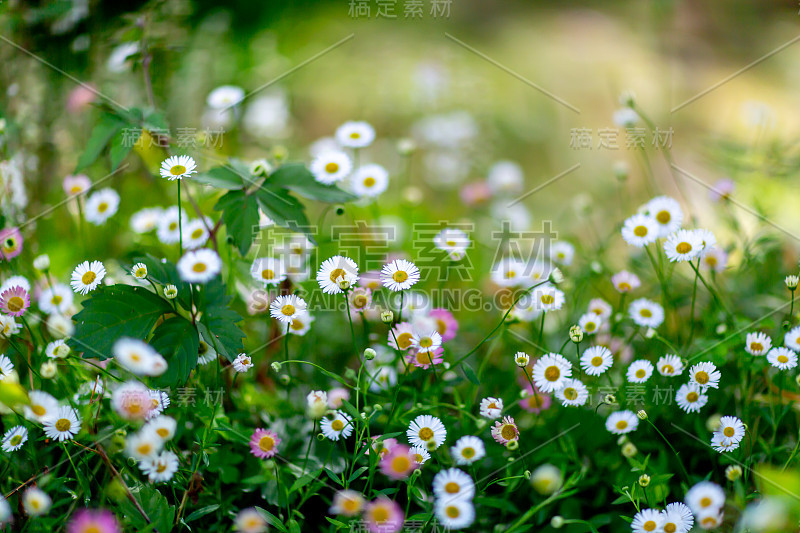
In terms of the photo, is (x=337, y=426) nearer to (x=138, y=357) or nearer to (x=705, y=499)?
(x=138, y=357)

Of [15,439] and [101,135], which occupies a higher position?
[101,135]

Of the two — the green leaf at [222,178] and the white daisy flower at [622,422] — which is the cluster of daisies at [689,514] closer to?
the white daisy flower at [622,422]

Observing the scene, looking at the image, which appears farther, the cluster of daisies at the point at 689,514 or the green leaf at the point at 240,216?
the green leaf at the point at 240,216

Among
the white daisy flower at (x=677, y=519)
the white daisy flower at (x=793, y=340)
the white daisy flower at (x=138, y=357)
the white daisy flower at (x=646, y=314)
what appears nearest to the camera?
the white daisy flower at (x=138, y=357)

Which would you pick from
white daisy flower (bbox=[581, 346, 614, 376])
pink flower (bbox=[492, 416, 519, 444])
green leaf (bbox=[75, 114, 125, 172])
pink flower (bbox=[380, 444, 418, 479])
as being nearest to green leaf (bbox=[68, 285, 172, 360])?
green leaf (bbox=[75, 114, 125, 172])

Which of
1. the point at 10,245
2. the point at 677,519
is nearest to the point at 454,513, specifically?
the point at 677,519

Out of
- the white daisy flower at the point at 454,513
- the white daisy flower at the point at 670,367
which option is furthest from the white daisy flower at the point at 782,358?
the white daisy flower at the point at 454,513
